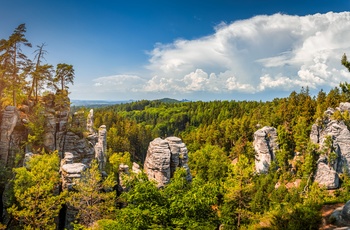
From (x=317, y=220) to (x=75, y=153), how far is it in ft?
101

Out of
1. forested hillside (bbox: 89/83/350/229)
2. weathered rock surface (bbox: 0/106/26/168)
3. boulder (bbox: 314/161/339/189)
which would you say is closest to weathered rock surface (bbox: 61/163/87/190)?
weathered rock surface (bbox: 0/106/26/168)

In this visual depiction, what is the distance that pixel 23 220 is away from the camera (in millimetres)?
22281

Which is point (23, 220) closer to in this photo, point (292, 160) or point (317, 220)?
point (317, 220)

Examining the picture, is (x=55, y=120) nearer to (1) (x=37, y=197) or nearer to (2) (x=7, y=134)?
(2) (x=7, y=134)

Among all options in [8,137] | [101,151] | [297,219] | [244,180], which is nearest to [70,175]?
[8,137]

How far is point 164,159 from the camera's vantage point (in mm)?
30203

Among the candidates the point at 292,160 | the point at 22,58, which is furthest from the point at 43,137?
the point at 292,160

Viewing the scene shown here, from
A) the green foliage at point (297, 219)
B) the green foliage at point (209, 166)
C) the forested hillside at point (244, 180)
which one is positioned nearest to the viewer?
the forested hillside at point (244, 180)

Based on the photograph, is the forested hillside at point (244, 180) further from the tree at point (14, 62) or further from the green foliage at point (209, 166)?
the tree at point (14, 62)

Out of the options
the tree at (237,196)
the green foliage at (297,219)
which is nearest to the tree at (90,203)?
the tree at (237,196)

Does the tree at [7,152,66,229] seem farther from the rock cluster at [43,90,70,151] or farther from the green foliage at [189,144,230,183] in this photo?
the green foliage at [189,144,230,183]

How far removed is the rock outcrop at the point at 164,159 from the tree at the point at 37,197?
33.3ft

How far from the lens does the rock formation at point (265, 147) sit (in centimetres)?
6606

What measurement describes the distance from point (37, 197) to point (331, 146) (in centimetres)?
5587
